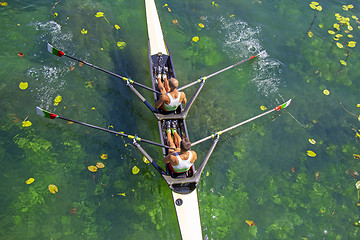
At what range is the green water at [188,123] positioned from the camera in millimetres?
7105

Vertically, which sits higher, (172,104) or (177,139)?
(172,104)

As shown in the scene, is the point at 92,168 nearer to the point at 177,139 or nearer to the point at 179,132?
the point at 177,139

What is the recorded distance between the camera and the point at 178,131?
8.12 meters

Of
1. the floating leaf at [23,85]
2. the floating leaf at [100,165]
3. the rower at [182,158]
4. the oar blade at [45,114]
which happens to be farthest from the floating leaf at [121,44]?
the rower at [182,158]

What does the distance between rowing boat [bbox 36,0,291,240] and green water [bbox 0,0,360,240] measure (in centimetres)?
36

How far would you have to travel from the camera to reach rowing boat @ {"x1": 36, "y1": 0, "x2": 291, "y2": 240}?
6.86m

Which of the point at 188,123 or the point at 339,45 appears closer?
the point at 188,123

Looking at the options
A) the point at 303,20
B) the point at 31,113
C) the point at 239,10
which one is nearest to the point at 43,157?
the point at 31,113

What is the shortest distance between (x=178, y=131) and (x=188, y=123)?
1.89ft

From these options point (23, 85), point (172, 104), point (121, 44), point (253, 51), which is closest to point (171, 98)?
point (172, 104)

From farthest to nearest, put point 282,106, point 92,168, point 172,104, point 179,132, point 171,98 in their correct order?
point 282,106
point 179,132
point 172,104
point 171,98
point 92,168

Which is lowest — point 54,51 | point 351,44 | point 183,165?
point 351,44

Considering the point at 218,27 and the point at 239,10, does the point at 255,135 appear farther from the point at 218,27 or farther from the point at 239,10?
the point at 239,10

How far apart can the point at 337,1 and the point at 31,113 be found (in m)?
12.0
